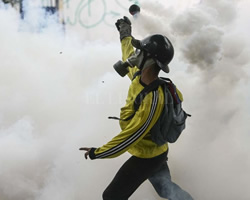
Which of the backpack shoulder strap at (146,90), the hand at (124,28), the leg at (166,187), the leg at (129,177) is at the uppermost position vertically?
the hand at (124,28)

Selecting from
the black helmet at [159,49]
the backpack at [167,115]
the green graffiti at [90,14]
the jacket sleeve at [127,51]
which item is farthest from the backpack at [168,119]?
the green graffiti at [90,14]

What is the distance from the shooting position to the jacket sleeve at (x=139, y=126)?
1.76 m

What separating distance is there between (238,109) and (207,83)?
41cm

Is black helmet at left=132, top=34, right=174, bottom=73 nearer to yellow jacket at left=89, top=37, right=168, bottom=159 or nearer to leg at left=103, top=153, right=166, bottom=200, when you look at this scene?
yellow jacket at left=89, top=37, right=168, bottom=159

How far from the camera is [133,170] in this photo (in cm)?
195

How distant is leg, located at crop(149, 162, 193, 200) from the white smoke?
1.97 feet

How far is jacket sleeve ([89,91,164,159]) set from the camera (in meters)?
1.76

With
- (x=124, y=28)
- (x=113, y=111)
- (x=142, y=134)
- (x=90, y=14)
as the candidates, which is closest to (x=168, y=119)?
(x=142, y=134)

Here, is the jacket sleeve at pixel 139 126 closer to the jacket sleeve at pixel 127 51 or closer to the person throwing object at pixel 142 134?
the person throwing object at pixel 142 134

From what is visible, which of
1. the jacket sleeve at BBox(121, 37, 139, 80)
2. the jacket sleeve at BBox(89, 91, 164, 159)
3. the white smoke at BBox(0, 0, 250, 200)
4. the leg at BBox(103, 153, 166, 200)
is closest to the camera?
the jacket sleeve at BBox(89, 91, 164, 159)

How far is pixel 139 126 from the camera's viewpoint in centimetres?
176

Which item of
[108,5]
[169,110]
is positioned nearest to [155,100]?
[169,110]

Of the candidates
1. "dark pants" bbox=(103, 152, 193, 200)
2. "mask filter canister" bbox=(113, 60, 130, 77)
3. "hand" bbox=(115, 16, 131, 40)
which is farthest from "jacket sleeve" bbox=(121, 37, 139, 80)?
"dark pants" bbox=(103, 152, 193, 200)

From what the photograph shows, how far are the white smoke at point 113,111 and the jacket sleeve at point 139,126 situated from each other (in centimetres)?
90
